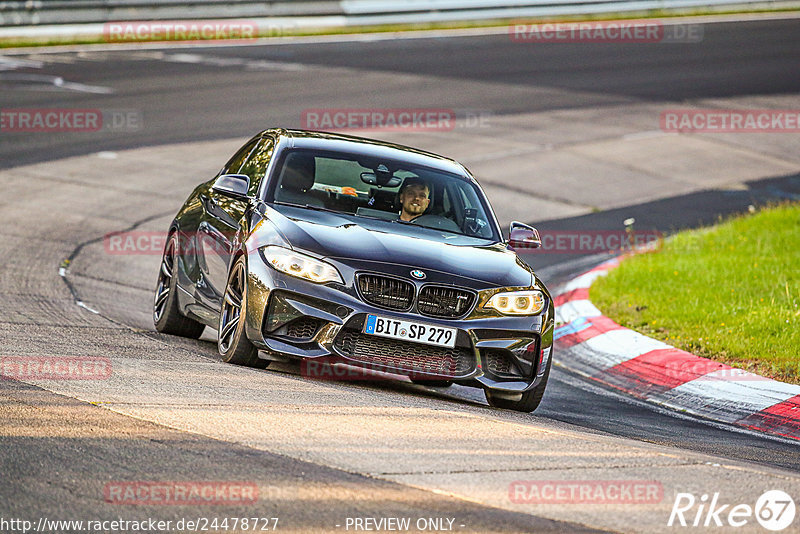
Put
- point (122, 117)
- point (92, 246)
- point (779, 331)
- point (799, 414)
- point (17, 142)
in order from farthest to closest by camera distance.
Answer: point (122, 117), point (17, 142), point (92, 246), point (779, 331), point (799, 414)

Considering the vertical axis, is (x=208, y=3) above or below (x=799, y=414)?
above

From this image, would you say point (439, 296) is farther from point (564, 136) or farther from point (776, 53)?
point (776, 53)

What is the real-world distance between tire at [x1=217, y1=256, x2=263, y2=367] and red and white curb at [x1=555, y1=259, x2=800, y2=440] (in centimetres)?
315

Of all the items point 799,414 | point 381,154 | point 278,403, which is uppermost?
point 381,154

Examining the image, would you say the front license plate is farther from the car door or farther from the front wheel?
the car door

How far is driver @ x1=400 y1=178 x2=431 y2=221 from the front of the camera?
8.62 metres

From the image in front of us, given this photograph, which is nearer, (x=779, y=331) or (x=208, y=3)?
(x=779, y=331)

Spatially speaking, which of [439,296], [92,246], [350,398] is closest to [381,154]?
[439,296]

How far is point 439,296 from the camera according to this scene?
7449 millimetres

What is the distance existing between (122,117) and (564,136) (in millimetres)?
7614
